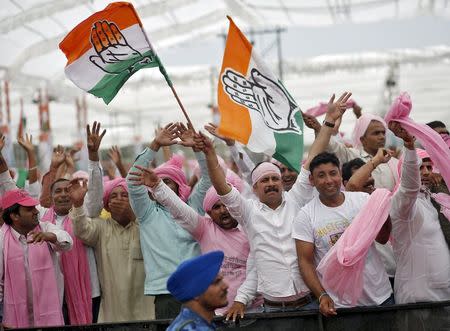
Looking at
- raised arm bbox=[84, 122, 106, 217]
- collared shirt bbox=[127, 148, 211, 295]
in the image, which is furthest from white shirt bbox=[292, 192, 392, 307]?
raised arm bbox=[84, 122, 106, 217]

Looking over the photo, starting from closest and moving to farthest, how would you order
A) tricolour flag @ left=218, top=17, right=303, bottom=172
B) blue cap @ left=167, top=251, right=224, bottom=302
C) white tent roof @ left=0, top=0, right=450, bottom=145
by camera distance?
blue cap @ left=167, top=251, right=224, bottom=302 < tricolour flag @ left=218, top=17, right=303, bottom=172 < white tent roof @ left=0, top=0, right=450, bottom=145

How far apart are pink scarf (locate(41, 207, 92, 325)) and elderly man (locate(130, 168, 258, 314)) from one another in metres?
0.98

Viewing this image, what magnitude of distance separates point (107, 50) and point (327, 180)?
72.0 inches

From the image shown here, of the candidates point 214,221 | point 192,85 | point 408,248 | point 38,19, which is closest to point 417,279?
point 408,248

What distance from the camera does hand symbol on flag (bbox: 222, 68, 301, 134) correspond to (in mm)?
5508

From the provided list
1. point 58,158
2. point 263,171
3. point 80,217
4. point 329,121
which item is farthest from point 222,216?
point 58,158

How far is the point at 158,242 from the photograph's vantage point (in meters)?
5.92

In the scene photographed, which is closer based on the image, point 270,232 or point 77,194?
point 270,232

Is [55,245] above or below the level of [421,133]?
below

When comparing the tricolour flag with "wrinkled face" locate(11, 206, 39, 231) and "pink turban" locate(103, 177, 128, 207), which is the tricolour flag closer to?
"pink turban" locate(103, 177, 128, 207)

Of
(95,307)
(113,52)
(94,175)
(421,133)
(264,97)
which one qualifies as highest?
(113,52)

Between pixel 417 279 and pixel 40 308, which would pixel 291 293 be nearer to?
pixel 417 279

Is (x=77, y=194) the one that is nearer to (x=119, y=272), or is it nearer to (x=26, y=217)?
(x=26, y=217)

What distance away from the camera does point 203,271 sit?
149 inches
